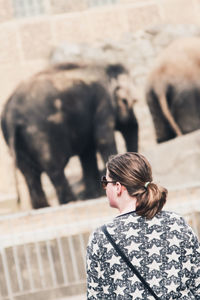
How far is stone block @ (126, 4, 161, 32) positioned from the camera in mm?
7977

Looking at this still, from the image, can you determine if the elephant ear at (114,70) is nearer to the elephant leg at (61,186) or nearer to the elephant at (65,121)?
the elephant at (65,121)

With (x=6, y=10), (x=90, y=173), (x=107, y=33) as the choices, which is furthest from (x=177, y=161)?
(x=6, y=10)

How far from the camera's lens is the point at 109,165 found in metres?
1.52

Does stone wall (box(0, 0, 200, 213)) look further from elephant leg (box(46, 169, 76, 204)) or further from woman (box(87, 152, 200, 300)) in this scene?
woman (box(87, 152, 200, 300))

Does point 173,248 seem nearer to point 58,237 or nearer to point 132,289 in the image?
point 132,289

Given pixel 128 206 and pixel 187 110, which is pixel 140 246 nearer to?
pixel 128 206

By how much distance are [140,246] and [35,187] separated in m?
5.95

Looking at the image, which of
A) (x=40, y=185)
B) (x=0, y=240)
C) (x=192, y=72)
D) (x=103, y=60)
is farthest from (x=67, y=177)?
(x=0, y=240)

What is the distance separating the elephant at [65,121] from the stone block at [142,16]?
0.68m

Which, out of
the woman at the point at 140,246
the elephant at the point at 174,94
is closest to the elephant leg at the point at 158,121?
the elephant at the point at 174,94

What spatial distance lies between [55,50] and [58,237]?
4.17 metres

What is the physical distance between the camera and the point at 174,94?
771 cm

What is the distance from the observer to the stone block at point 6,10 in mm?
7836

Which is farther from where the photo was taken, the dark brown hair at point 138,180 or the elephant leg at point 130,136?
the elephant leg at point 130,136
